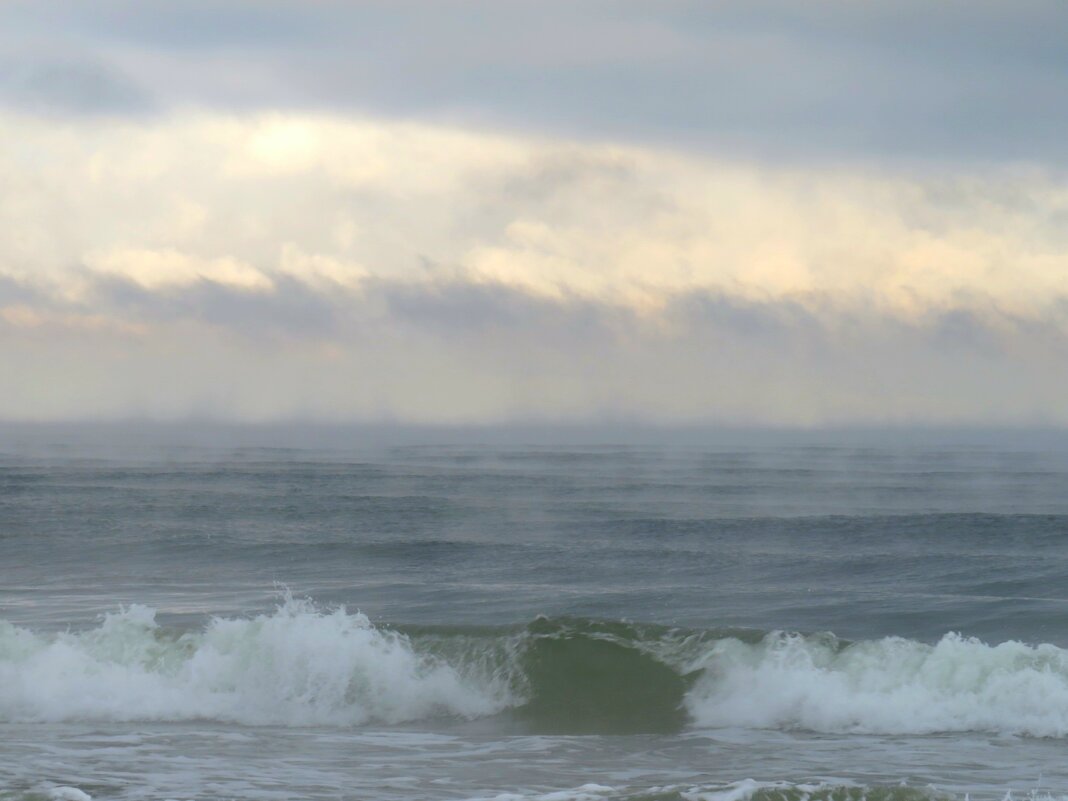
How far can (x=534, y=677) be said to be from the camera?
18578 millimetres

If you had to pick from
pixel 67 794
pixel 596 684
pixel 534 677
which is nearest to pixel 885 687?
pixel 596 684

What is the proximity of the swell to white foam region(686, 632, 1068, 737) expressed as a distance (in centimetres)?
3

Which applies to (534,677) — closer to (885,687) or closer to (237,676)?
(237,676)

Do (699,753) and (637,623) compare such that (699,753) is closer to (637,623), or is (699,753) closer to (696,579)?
(637,623)

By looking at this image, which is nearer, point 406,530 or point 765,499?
point 406,530

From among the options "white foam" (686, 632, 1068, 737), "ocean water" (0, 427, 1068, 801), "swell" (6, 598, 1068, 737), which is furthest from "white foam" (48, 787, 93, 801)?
"white foam" (686, 632, 1068, 737)

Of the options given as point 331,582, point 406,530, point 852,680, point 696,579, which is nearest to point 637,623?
point 852,680

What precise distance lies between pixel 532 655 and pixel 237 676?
4673mm

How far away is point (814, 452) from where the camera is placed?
3627 inches

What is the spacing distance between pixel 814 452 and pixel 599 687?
251 ft

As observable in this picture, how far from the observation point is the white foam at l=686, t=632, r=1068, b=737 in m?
15.6

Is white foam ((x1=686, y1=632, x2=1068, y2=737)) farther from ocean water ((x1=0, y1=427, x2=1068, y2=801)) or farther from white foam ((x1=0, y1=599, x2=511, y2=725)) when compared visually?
white foam ((x1=0, y1=599, x2=511, y2=725))

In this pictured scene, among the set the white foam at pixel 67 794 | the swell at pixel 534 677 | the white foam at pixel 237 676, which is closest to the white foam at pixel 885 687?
the swell at pixel 534 677

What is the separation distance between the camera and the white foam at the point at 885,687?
15.6m
